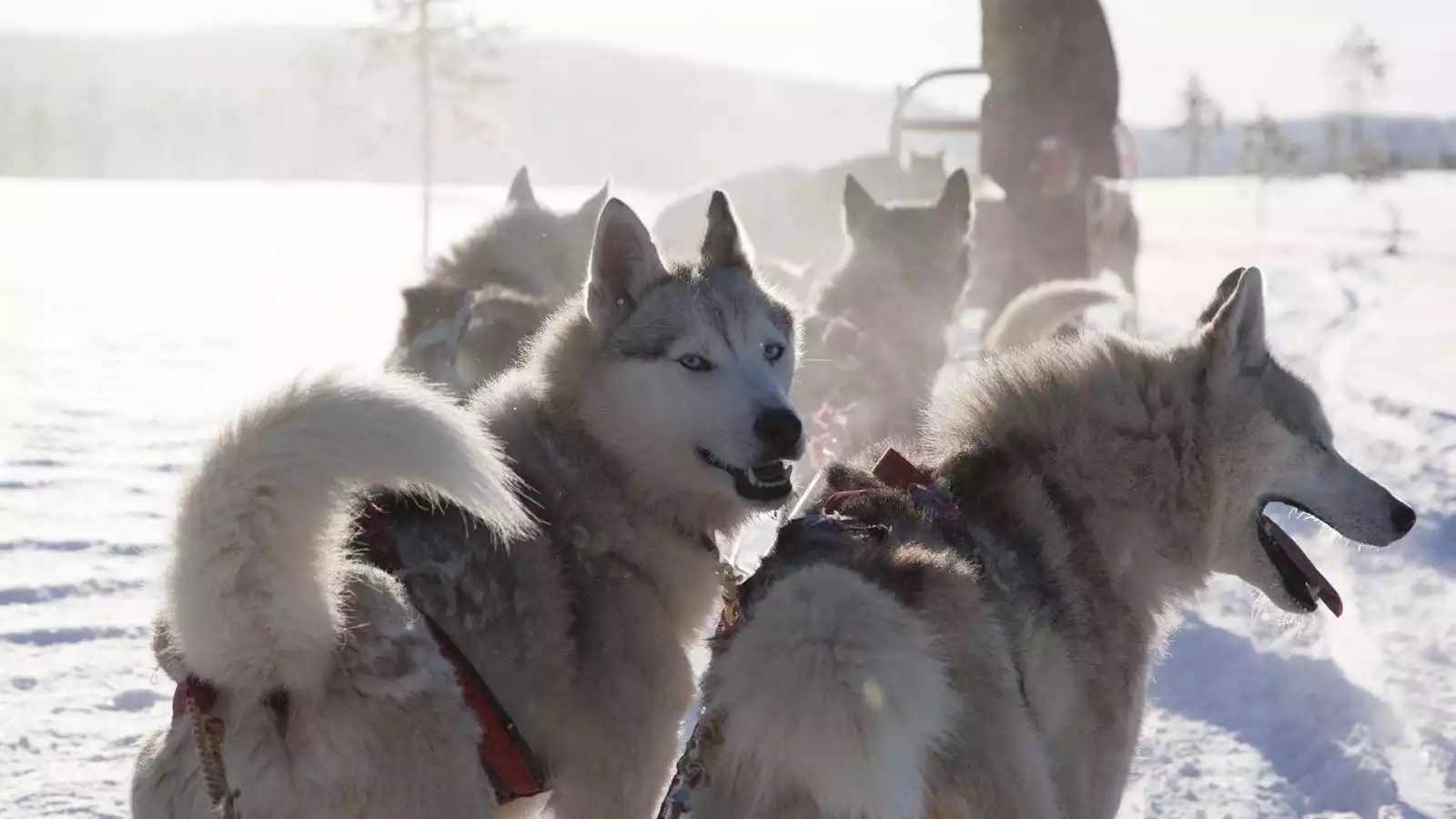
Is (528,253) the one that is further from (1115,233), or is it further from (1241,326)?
(1115,233)

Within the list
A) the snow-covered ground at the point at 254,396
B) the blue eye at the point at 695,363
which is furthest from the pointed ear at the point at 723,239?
the snow-covered ground at the point at 254,396

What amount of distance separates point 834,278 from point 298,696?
4820 millimetres

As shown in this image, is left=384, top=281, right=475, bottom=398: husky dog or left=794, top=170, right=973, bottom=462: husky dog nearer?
left=384, top=281, right=475, bottom=398: husky dog

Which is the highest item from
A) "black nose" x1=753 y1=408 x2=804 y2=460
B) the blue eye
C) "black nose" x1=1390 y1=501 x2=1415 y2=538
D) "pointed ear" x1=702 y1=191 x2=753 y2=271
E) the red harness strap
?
"pointed ear" x1=702 y1=191 x2=753 y2=271

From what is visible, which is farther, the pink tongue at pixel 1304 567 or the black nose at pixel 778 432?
the pink tongue at pixel 1304 567

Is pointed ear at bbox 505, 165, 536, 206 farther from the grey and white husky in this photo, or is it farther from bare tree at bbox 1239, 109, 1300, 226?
bare tree at bbox 1239, 109, 1300, 226

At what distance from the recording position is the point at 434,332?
200 inches

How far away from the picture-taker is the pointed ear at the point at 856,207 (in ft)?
21.4

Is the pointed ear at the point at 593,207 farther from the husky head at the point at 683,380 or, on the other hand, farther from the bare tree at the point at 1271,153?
the bare tree at the point at 1271,153

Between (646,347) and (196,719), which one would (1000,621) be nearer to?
(646,347)

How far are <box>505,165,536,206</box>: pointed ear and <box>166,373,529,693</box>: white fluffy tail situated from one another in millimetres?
4849

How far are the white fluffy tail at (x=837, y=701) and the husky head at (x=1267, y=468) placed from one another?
132 cm

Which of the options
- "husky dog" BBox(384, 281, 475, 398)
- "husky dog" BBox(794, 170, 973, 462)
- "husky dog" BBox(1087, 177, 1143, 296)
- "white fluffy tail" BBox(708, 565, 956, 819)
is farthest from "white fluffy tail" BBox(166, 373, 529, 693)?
"husky dog" BBox(1087, 177, 1143, 296)

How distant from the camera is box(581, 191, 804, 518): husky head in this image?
2750 mm
